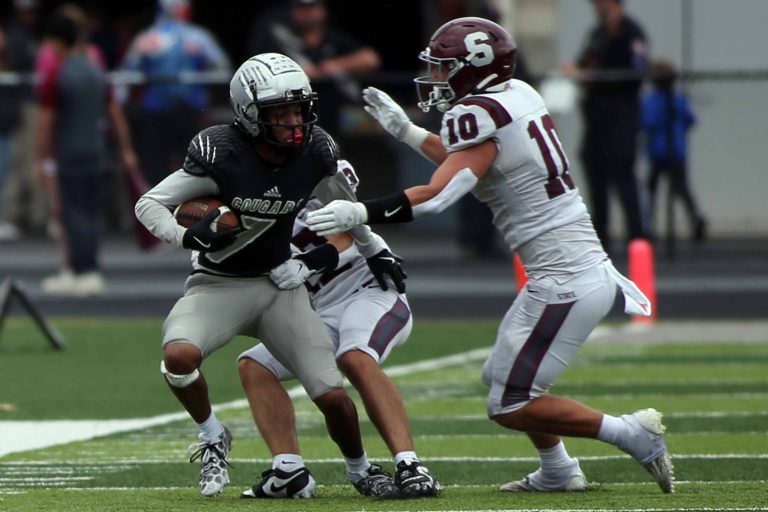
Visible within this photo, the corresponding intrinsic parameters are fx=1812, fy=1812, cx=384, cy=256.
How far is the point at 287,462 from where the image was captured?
6.84 metres

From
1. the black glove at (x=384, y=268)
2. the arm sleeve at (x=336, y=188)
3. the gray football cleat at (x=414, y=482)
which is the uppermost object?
the arm sleeve at (x=336, y=188)

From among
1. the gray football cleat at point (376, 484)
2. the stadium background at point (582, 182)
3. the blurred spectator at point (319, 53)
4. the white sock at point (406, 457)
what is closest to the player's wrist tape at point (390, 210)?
the white sock at point (406, 457)

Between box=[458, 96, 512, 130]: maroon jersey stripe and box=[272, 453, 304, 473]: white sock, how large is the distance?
4.80 ft

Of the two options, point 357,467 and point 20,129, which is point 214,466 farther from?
point 20,129

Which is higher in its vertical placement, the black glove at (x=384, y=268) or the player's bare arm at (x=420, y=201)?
the player's bare arm at (x=420, y=201)

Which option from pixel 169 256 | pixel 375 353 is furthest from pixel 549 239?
pixel 169 256

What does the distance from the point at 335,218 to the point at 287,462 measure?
3.40 ft

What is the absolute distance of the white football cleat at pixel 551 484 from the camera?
699 cm

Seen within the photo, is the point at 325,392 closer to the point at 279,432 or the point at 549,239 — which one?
the point at 279,432

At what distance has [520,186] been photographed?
6.81 m

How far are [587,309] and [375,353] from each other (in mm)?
838

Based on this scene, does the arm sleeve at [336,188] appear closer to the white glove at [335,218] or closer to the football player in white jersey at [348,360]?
the football player in white jersey at [348,360]

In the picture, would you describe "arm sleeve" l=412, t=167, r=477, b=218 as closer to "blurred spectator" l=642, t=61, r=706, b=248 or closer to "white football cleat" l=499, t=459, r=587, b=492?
"white football cleat" l=499, t=459, r=587, b=492

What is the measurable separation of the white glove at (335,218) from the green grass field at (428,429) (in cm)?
99
